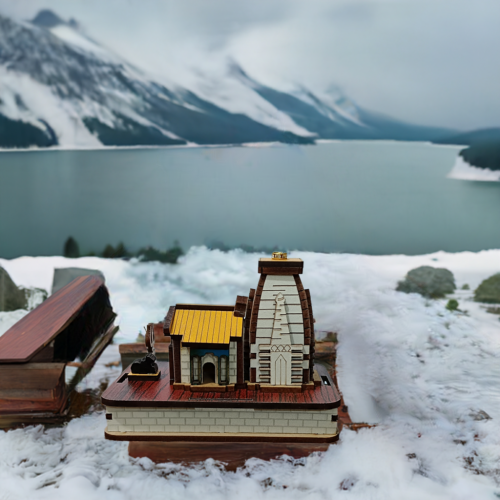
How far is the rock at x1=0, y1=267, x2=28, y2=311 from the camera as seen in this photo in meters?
4.52

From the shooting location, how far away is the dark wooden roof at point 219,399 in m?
2.34

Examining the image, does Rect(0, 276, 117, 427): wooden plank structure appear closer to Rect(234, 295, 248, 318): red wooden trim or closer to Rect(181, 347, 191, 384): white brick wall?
Rect(181, 347, 191, 384): white brick wall

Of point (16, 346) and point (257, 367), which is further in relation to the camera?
point (16, 346)

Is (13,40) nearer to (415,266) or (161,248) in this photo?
(161,248)

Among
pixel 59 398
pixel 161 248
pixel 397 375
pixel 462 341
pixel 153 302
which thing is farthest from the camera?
pixel 161 248

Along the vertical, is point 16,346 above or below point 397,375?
above

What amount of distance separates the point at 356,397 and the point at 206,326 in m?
1.49

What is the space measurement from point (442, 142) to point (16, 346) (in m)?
4.46

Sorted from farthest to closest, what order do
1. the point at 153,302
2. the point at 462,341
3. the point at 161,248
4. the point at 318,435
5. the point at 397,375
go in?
the point at 161,248, the point at 153,302, the point at 462,341, the point at 397,375, the point at 318,435

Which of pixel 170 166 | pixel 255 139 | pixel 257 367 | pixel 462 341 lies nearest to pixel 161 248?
pixel 170 166

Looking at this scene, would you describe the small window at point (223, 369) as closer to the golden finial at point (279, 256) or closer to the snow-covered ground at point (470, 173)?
the golden finial at point (279, 256)

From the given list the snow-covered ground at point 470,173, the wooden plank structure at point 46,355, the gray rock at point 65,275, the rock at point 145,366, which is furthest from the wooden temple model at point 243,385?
the snow-covered ground at point 470,173

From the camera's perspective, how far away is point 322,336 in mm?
3859

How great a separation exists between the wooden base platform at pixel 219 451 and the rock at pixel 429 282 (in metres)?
A: 2.34
